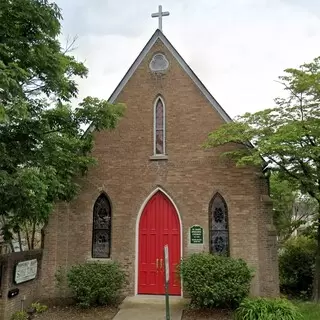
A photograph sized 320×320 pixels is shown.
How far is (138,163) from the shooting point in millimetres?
12383

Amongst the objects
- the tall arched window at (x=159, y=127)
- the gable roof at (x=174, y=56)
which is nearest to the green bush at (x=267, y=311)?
the tall arched window at (x=159, y=127)

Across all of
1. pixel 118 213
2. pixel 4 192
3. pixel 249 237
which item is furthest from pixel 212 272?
pixel 4 192

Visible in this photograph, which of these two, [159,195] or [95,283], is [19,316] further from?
[159,195]

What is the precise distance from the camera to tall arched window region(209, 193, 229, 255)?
38.2 ft

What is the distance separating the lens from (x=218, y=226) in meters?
11.8

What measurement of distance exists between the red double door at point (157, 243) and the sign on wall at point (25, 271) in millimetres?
3164

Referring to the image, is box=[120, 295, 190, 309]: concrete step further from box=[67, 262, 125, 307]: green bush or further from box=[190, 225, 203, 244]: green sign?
box=[190, 225, 203, 244]: green sign

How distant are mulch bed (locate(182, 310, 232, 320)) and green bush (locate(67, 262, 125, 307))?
7.07ft

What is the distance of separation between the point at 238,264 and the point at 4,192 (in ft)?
21.1

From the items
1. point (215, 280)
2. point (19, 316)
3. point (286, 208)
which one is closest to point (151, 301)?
point (215, 280)

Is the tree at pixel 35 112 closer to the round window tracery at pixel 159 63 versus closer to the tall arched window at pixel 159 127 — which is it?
the tall arched window at pixel 159 127

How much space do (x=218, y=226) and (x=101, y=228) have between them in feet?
12.4

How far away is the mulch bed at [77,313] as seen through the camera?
9.81 meters

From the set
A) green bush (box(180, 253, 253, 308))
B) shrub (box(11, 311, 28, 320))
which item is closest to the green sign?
green bush (box(180, 253, 253, 308))
